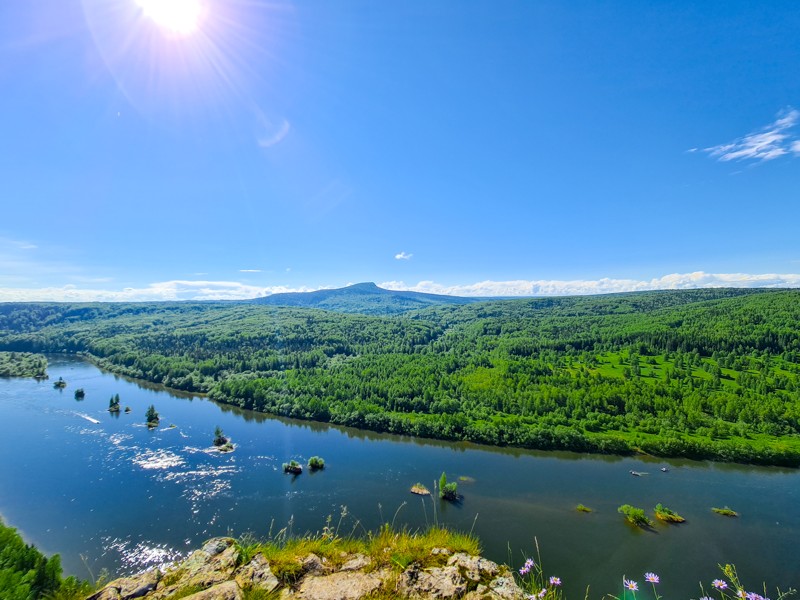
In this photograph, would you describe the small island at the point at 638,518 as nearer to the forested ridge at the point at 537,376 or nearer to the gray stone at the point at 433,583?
the forested ridge at the point at 537,376

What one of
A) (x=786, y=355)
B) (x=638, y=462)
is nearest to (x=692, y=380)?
(x=786, y=355)

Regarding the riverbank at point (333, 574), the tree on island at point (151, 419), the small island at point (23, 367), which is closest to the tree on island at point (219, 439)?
the tree on island at point (151, 419)

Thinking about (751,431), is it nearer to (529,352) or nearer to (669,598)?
(669,598)

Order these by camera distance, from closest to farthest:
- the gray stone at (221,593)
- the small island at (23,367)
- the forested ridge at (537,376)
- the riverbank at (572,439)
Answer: the gray stone at (221,593) → the riverbank at (572,439) → the forested ridge at (537,376) → the small island at (23,367)

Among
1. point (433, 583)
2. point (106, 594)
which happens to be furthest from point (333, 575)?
point (106, 594)

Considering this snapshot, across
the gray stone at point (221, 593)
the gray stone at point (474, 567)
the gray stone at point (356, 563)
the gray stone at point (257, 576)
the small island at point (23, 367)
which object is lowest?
the small island at point (23, 367)

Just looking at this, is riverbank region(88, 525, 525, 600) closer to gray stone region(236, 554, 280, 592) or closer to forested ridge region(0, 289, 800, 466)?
gray stone region(236, 554, 280, 592)
